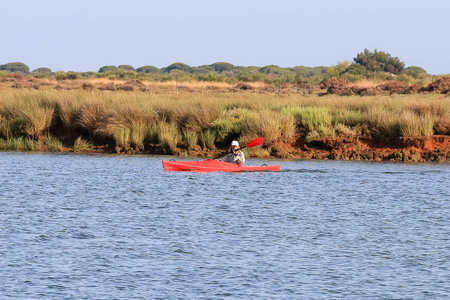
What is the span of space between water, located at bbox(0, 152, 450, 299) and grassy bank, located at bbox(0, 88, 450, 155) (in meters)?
6.42

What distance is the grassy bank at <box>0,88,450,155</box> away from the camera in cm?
3120

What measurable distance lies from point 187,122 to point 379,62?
184ft

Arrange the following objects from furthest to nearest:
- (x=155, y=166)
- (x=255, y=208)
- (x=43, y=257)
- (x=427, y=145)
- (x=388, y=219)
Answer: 1. (x=427, y=145)
2. (x=155, y=166)
3. (x=255, y=208)
4. (x=388, y=219)
5. (x=43, y=257)

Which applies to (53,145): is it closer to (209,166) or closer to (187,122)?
A: (187,122)

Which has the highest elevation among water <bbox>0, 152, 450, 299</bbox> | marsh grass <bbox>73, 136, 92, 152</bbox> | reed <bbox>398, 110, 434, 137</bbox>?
→ reed <bbox>398, 110, 434, 137</bbox>

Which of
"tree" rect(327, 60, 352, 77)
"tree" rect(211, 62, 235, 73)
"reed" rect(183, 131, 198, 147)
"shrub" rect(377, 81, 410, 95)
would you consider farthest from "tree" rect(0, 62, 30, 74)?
Result: "reed" rect(183, 131, 198, 147)

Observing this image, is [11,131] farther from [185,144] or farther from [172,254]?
[172,254]

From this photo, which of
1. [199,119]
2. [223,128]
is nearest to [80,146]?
[199,119]

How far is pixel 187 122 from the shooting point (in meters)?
32.5

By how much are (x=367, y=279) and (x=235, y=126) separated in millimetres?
20183

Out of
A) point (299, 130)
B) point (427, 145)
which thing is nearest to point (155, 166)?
point (299, 130)

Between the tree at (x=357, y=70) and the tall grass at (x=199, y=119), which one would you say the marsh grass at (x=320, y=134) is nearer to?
the tall grass at (x=199, y=119)

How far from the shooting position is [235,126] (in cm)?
3167

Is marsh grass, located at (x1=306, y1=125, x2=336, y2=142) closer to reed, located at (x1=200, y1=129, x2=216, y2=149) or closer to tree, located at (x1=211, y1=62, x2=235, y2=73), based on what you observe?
reed, located at (x1=200, y1=129, x2=216, y2=149)
